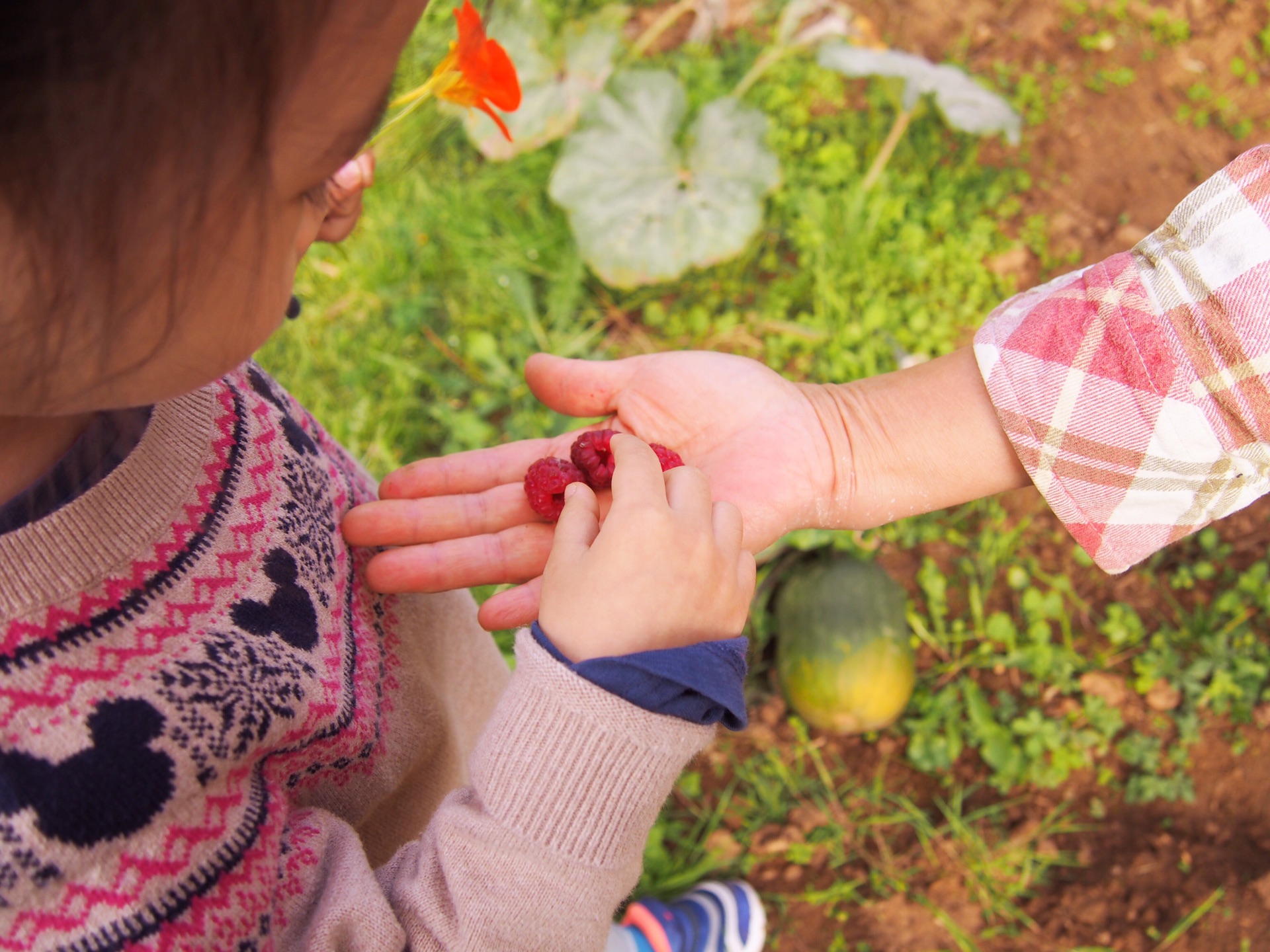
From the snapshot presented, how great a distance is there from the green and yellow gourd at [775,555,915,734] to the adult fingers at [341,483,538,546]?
3.21ft

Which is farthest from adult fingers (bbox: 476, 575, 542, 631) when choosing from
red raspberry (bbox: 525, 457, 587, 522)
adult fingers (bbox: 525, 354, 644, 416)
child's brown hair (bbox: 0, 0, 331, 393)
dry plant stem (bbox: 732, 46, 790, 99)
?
dry plant stem (bbox: 732, 46, 790, 99)

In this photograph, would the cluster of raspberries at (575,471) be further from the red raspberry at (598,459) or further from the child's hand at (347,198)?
the child's hand at (347,198)

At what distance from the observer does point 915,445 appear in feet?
5.88

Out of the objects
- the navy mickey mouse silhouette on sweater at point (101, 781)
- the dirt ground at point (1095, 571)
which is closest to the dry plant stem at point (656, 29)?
the dirt ground at point (1095, 571)

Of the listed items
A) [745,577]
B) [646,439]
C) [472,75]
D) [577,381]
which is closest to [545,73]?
[577,381]

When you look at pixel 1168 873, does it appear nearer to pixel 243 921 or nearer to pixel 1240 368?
pixel 1240 368

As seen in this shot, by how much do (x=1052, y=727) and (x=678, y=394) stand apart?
145 centimetres

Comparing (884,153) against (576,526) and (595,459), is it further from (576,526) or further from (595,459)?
(576,526)

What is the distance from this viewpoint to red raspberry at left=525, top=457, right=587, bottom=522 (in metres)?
1.62

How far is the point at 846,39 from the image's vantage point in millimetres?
3219

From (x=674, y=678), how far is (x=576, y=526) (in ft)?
1.01

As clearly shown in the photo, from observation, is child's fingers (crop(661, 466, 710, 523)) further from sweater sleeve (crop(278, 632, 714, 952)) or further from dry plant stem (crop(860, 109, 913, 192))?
dry plant stem (crop(860, 109, 913, 192))

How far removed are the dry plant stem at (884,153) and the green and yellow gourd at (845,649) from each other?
57.8 inches

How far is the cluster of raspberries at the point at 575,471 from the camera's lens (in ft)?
5.33
